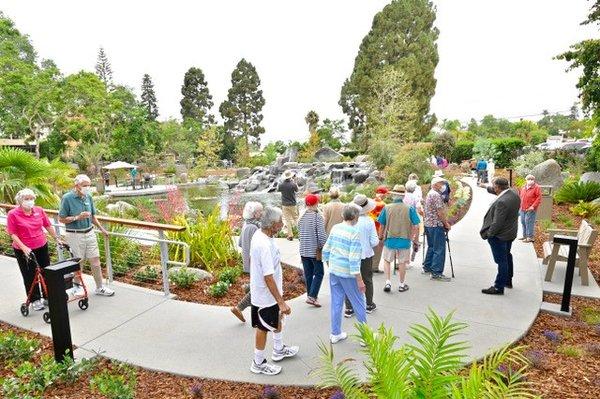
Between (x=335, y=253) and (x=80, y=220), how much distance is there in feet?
11.5

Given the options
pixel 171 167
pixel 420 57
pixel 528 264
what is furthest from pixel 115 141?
pixel 528 264

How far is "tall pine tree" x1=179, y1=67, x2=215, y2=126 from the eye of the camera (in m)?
52.6

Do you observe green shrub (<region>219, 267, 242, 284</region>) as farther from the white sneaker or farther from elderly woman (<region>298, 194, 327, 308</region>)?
elderly woman (<region>298, 194, 327, 308</region>)

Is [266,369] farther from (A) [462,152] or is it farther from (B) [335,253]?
(A) [462,152]

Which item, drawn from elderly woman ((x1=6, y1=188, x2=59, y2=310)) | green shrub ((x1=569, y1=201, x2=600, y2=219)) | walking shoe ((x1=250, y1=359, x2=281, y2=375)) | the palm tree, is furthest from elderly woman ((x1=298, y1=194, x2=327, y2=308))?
green shrub ((x1=569, y1=201, x2=600, y2=219))

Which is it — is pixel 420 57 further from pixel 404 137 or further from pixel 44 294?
pixel 44 294

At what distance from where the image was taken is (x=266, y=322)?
136 inches

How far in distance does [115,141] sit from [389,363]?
38906mm

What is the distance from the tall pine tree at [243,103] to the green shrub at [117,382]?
47.1 m

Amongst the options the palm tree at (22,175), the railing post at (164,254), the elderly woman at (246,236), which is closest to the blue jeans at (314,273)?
the elderly woman at (246,236)

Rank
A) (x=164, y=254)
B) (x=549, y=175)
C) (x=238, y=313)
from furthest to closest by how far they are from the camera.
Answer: (x=549, y=175) < (x=164, y=254) < (x=238, y=313)

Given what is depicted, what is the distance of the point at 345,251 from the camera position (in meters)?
3.87

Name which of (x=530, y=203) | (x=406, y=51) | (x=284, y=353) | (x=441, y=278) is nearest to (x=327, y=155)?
(x=406, y=51)

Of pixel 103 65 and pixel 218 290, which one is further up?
pixel 103 65
